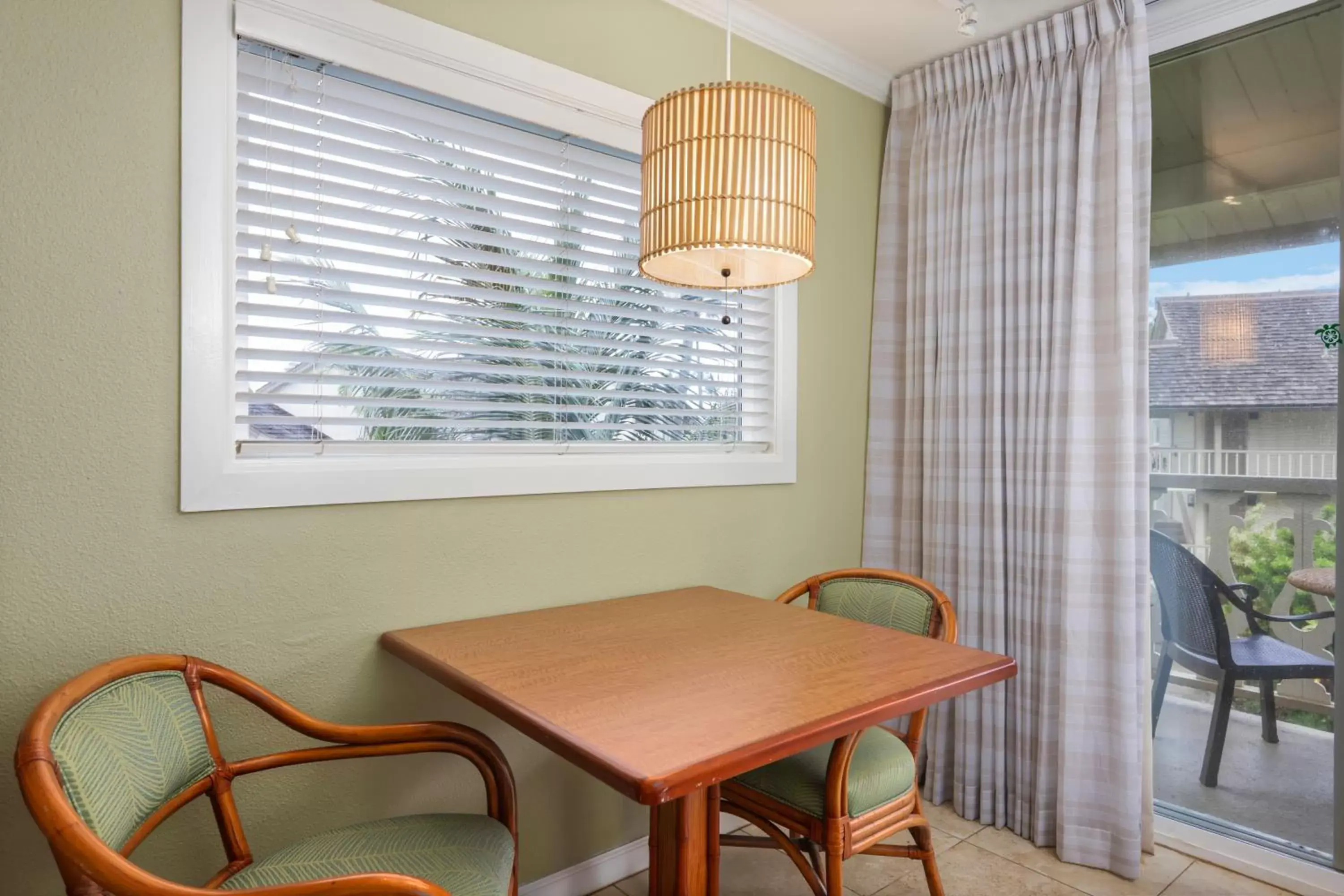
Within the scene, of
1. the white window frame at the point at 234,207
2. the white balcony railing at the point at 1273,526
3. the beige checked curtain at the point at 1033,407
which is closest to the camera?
the white window frame at the point at 234,207

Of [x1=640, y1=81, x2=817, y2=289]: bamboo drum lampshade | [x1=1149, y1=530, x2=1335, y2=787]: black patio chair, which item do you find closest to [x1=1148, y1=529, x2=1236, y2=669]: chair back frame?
[x1=1149, y1=530, x2=1335, y2=787]: black patio chair

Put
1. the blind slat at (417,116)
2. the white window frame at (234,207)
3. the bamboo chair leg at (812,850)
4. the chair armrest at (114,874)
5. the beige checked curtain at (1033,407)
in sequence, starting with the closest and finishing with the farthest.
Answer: the chair armrest at (114,874) < the white window frame at (234,207) < the blind slat at (417,116) < the bamboo chair leg at (812,850) < the beige checked curtain at (1033,407)

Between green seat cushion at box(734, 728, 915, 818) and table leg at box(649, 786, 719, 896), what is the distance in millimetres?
202

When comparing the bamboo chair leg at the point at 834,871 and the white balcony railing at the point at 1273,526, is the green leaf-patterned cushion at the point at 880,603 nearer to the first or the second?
the bamboo chair leg at the point at 834,871

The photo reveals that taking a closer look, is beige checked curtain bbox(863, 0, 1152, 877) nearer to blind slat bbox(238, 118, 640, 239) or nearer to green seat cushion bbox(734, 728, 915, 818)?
green seat cushion bbox(734, 728, 915, 818)

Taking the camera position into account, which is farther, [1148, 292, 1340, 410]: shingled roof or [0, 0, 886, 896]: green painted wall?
[1148, 292, 1340, 410]: shingled roof

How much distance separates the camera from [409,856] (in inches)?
54.0

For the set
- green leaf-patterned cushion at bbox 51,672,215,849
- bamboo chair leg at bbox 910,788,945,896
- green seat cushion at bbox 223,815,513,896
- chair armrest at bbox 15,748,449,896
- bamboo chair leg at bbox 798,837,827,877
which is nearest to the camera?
chair armrest at bbox 15,748,449,896

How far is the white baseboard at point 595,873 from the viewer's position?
2.07m

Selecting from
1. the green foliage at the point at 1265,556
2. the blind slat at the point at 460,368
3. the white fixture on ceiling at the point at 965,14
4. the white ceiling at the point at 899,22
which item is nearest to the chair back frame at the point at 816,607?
the blind slat at the point at 460,368

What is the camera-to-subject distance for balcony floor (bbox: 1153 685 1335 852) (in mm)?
2145

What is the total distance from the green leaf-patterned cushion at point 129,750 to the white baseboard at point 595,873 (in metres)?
1.00

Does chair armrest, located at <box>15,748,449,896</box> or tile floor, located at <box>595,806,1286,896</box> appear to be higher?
chair armrest, located at <box>15,748,449,896</box>

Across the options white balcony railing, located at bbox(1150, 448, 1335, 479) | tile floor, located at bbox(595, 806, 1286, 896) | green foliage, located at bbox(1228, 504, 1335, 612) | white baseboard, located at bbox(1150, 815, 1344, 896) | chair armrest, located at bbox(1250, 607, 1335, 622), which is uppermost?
white balcony railing, located at bbox(1150, 448, 1335, 479)
